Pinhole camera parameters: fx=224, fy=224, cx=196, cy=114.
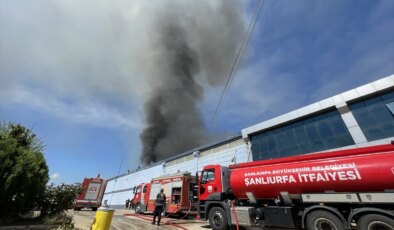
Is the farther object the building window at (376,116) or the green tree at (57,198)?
the building window at (376,116)

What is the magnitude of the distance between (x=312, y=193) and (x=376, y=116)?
27.2ft

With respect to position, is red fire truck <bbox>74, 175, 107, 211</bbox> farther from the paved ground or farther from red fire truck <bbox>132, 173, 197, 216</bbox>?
the paved ground

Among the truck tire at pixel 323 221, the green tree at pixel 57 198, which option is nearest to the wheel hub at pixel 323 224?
the truck tire at pixel 323 221

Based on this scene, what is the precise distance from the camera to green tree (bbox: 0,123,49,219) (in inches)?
263

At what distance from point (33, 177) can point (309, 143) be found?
14890 mm

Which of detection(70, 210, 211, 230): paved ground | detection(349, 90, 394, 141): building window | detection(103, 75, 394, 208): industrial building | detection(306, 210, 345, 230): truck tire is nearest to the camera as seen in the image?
detection(306, 210, 345, 230): truck tire

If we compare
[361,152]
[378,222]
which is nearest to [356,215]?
[378,222]

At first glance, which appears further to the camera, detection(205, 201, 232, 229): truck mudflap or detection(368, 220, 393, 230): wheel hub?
detection(205, 201, 232, 229): truck mudflap

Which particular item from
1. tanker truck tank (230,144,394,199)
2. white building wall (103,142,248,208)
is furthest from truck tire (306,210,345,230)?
white building wall (103,142,248,208)

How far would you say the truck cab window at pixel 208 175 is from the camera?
10.8 meters

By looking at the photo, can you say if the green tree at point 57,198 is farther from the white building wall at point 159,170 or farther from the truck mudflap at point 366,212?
the white building wall at point 159,170

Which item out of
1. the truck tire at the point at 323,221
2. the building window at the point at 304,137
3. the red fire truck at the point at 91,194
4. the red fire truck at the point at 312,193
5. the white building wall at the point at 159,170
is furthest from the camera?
the red fire truck at the point at 91,194

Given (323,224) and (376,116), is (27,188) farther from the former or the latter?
(376,116)

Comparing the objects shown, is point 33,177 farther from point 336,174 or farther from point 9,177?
point 336,174
